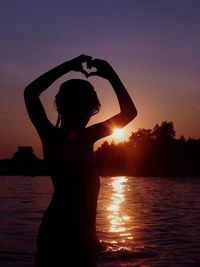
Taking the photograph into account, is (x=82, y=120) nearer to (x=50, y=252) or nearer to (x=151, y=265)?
(x=50, y=252)

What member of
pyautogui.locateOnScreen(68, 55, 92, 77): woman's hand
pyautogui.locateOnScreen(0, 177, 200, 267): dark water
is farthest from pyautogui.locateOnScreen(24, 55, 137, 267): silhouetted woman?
pyautogui.locateOnScreen(0, 177, 200, 267): dark water

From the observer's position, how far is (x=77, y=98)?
3.39 metres

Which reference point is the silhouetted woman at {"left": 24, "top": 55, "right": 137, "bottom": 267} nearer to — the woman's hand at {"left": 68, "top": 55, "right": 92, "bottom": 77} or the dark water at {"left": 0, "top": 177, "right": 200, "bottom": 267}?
the woman's hand at {"left": 68, "top": 55, "right": 92, "bottom": 77}

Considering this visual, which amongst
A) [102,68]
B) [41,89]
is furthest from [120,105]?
[41,89]

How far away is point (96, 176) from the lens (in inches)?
132

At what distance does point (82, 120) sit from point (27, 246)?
23.0 feet

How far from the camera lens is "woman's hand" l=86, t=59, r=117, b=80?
337 cm

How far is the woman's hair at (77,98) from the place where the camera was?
3.37 metres

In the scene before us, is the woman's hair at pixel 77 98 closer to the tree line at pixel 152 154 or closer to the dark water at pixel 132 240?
the dark water at pixel 132 240

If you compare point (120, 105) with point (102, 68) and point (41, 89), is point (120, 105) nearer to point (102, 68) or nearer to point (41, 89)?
point (102, 68)

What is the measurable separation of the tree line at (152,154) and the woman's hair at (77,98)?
433ft

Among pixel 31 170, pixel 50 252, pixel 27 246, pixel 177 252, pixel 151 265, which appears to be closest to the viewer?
pixel 50 252

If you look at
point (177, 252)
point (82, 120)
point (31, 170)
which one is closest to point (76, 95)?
point (82, 120)

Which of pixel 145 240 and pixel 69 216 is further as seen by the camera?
pixel 145 240
